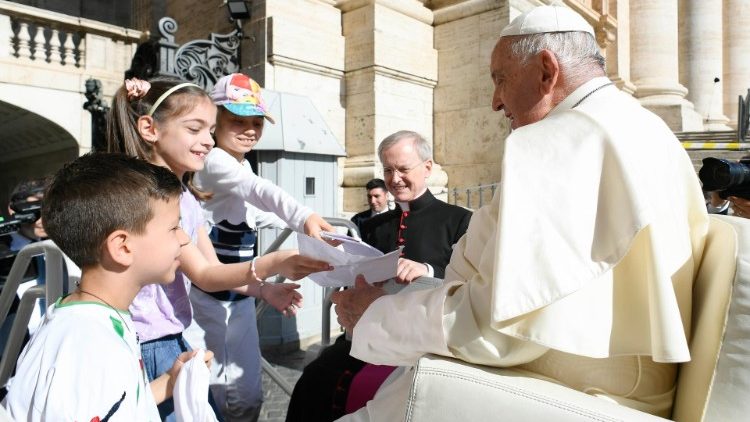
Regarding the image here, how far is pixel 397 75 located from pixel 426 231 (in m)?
4.81

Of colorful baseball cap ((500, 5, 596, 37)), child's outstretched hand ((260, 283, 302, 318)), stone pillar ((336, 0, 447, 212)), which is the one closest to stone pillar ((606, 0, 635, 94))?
stone pillar ((336, 0, 447, 212))

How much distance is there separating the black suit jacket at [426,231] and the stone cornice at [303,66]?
12.8 feet

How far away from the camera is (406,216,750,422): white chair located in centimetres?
129

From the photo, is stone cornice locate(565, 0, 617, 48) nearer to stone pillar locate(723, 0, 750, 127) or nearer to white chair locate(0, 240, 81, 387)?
stone pillar locate(723, 0, 750, 127)

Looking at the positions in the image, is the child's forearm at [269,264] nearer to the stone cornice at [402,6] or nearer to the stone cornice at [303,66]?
the stone cornice at [303,66]

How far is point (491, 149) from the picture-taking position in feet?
25.7

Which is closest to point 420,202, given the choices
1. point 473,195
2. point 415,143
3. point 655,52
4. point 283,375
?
point 415,143

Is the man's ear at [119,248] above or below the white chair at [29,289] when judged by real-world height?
above

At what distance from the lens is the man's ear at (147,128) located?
2094 mm

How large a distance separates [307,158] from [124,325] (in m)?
4.21

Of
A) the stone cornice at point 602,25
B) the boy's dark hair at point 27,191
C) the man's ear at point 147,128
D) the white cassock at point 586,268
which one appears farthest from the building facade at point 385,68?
the white cassock at point 586,268

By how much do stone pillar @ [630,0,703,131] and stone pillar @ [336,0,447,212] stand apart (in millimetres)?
7417

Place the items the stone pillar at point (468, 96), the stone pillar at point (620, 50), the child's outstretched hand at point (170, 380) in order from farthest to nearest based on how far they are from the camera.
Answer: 1. the stone pillar at point (620, 50)
2. the stone pillar at point (468, 96)
3. the child's outstretched hand at point (170, 380)

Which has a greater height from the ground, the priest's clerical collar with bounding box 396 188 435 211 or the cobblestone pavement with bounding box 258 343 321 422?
the priest's clerical collar with bounding box 396 188 435 211
